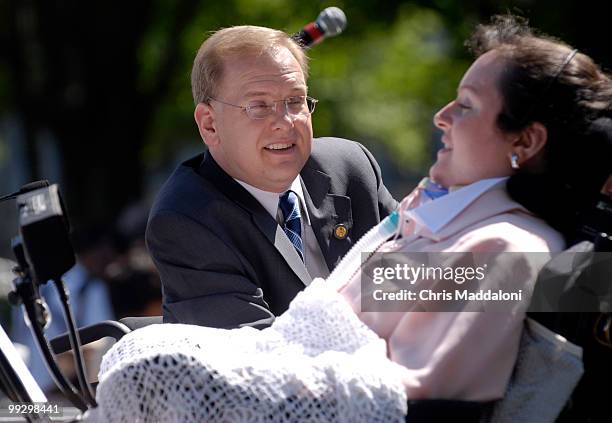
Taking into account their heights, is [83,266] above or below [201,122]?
below

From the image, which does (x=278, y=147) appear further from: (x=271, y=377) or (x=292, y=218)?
(x=271, y=377)

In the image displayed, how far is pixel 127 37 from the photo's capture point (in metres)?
12.8

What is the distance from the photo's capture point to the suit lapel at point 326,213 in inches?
136

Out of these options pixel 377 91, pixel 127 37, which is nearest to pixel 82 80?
pixel 127 37

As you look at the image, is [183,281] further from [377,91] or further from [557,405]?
[377,91]

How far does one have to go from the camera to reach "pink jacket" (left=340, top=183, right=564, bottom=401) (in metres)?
2.42

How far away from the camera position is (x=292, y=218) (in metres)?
3.47

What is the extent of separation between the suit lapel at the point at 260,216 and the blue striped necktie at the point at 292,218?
0.08 metres

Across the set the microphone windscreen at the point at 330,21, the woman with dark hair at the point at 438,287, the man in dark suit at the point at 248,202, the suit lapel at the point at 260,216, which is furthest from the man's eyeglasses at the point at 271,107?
the woman with dark hair at the point at 438,287

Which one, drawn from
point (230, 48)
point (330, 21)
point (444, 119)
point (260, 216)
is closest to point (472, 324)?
point (444, 119)

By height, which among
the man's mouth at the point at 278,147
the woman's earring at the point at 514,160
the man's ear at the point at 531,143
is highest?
the man's ear at the point at 531,143

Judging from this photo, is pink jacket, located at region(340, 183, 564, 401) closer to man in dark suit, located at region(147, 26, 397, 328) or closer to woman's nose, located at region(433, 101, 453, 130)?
woman's nose, located at region(433, 101, 453, 130)

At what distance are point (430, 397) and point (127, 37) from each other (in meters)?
11.0

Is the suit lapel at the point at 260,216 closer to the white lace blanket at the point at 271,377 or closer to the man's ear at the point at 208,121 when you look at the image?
the man's ear at the point at 208,121
